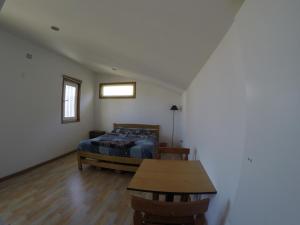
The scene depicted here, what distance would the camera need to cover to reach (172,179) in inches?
57.7

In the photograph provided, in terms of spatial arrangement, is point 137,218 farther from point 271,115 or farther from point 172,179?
point 271,115

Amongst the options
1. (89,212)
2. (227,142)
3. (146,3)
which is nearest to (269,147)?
(227,142)

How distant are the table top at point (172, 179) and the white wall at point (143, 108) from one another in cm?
328

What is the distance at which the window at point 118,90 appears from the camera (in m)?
5.45

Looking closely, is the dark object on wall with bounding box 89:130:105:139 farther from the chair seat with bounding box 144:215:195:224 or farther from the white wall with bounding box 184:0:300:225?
the white wall with bounding box 184:0:300:225

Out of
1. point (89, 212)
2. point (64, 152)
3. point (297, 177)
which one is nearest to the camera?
point (297, 177)

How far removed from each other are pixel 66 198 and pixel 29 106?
2.11m

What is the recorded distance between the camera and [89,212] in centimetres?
206

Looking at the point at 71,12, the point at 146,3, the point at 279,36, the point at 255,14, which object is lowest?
the point at 279,36

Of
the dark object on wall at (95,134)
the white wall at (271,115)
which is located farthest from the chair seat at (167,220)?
the dark object on wall at (95,134)

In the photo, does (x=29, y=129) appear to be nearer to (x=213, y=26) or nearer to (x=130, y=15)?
(x=130, y=15)

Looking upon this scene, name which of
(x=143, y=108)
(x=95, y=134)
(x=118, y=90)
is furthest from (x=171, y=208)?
(x=118, y=90)

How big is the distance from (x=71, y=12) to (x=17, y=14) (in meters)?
1.25

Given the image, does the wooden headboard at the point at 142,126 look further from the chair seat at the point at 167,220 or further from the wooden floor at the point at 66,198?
Answer: the chair seat at the point at 167,220
